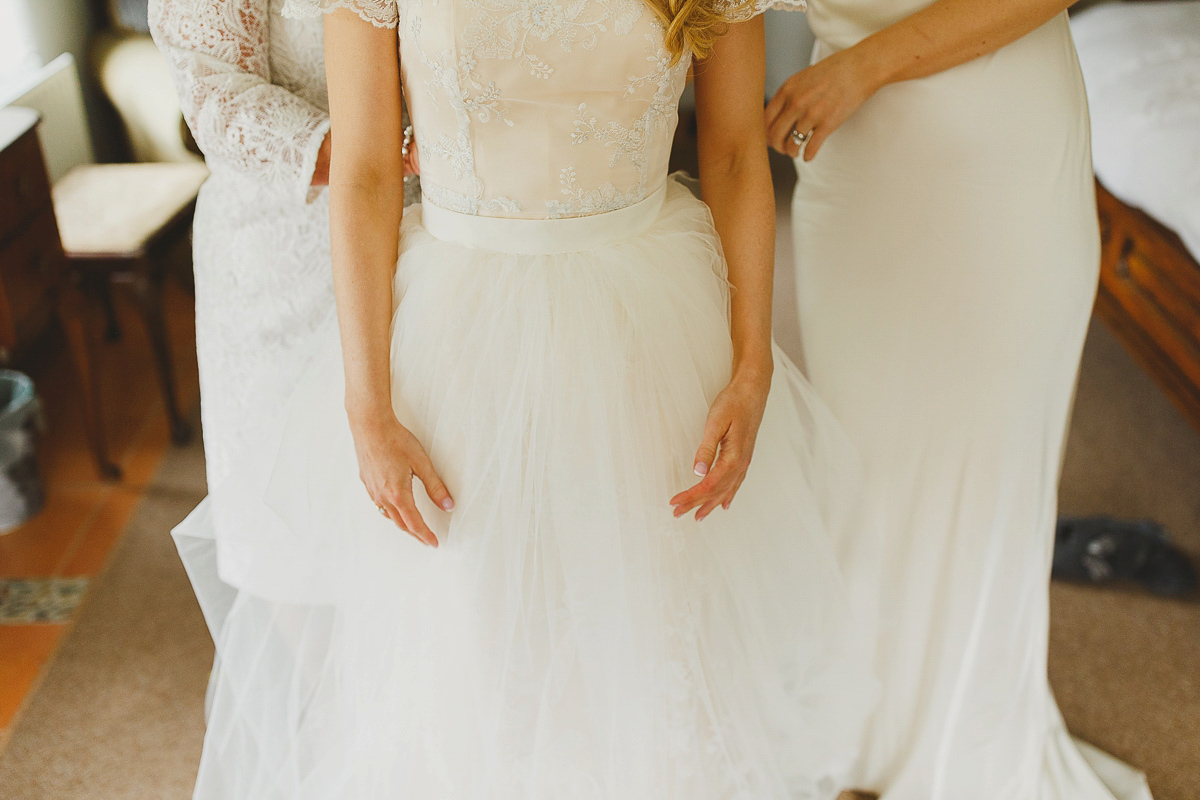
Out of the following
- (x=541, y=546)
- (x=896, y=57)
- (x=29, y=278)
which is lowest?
(x=29, y=278)

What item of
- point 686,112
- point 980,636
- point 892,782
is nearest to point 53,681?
point 892,782

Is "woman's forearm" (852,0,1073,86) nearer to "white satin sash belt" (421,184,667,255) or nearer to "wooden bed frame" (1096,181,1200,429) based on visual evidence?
"white satin sash belt" (421,184,667,255)

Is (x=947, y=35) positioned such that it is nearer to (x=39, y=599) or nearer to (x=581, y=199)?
(x=581, y=199)

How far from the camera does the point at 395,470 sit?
1049mm

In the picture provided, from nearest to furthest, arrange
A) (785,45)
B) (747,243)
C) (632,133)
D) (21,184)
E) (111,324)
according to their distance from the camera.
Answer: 1. (632,133)
2. (747,243)
3. (21,184)
4. (111,324)
5. (785,45)

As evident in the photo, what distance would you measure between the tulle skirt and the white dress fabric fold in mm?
234

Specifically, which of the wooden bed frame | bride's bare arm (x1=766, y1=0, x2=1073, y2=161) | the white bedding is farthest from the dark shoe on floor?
bride's bare arm (x1=766, y1=0, x2=1073, y2=161)

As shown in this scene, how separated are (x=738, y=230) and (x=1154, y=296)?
1894 mm

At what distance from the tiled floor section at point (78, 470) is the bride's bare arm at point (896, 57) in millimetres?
1762

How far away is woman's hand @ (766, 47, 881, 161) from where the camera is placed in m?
1.27

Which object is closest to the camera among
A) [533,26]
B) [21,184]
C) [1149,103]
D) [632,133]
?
[533,26]

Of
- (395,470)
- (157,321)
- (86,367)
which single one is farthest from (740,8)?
(86,367)

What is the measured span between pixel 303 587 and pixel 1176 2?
11.7 feet

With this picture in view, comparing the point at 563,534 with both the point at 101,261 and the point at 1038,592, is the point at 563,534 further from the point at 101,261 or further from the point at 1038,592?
the point at 101,261
